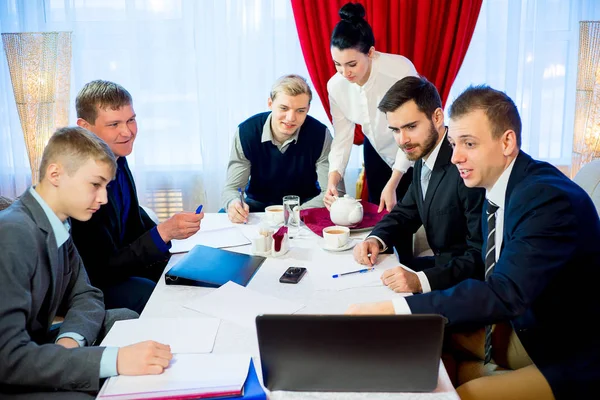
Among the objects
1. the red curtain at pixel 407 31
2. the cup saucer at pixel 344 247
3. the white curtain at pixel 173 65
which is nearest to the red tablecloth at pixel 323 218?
the cup saucer at pixel 344 247

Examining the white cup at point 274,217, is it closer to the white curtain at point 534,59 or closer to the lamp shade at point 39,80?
the lamp shade at point 39,80

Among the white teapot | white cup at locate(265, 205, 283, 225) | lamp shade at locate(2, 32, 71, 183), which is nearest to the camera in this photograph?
the white teapot

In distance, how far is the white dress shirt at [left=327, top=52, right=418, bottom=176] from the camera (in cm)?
272

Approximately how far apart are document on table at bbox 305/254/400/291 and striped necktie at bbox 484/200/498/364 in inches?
11.3

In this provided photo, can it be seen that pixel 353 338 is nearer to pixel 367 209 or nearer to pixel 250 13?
pixel 367 209

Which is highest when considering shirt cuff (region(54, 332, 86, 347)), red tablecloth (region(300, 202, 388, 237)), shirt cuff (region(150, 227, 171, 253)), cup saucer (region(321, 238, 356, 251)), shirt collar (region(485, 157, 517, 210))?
shirt collar (region(485, 157, 517, 210))

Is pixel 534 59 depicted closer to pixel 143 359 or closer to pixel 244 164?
pixel 244 164

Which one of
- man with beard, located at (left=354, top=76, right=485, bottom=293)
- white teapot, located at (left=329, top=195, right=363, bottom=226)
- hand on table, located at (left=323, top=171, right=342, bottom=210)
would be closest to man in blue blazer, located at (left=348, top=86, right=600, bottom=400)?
man with beard, located at (left=354, top=76, right=485, bottom=293)

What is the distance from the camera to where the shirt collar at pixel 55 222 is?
1.36m

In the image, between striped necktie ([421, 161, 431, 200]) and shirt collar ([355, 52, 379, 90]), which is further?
shirt collar ([355, 52, 379, 90])

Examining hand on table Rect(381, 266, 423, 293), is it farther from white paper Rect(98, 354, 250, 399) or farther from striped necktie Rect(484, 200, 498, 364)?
white paper Rect(98, 354, 250, 399)

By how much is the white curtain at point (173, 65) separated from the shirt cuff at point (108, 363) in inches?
103

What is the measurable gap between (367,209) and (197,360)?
4.28ft

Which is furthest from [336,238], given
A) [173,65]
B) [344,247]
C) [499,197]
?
[173,65]
